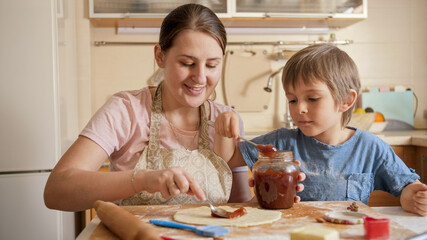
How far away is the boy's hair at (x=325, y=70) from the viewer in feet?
4.31

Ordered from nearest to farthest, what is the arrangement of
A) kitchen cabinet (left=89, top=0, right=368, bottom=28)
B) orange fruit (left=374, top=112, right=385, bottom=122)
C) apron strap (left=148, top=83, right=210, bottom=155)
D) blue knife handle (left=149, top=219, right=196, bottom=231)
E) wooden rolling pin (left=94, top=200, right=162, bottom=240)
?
wooden rolling pin (left=94, top=200, right=162, bottom=240) < blue knife handle (left=149, top=219, right=196, bottom=231) < apron strap (left=148, top=83, right=210, bottom=155) < kitchen cabinet (left=89, top=0, right=368, bottom=28) < orange fruit (left=374, top=112, right=385, bottom=122)

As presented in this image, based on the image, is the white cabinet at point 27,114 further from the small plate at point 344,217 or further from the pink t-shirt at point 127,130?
the small plate at point 344,217

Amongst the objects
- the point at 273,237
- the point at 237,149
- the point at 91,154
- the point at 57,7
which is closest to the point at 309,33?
the point at 57,7

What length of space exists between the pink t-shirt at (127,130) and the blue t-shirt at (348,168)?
230 millimetres

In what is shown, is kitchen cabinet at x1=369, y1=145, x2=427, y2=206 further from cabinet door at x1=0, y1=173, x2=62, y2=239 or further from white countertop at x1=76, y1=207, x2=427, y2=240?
cabinet door at x1=0, y1=173, x2=62, y2=239

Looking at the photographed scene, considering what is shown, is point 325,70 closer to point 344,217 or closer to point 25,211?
point 344,217

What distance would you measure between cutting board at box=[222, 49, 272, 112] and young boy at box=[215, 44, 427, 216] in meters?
1.71

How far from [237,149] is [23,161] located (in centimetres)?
116

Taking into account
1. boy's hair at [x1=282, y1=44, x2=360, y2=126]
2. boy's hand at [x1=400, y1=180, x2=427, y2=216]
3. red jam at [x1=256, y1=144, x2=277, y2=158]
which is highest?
boy's hair at [x1=282, y1=44, x2=360, y2=126]

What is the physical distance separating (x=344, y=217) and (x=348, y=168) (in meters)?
0.42

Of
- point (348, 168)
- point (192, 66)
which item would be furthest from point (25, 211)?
point (348, 168)

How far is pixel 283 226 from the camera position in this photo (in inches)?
36.0

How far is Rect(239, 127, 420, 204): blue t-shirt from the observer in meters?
1.31

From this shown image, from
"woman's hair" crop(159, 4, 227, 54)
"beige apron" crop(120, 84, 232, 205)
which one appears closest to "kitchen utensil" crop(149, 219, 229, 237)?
"beige apron" crop(120, 84, 232, 205)
